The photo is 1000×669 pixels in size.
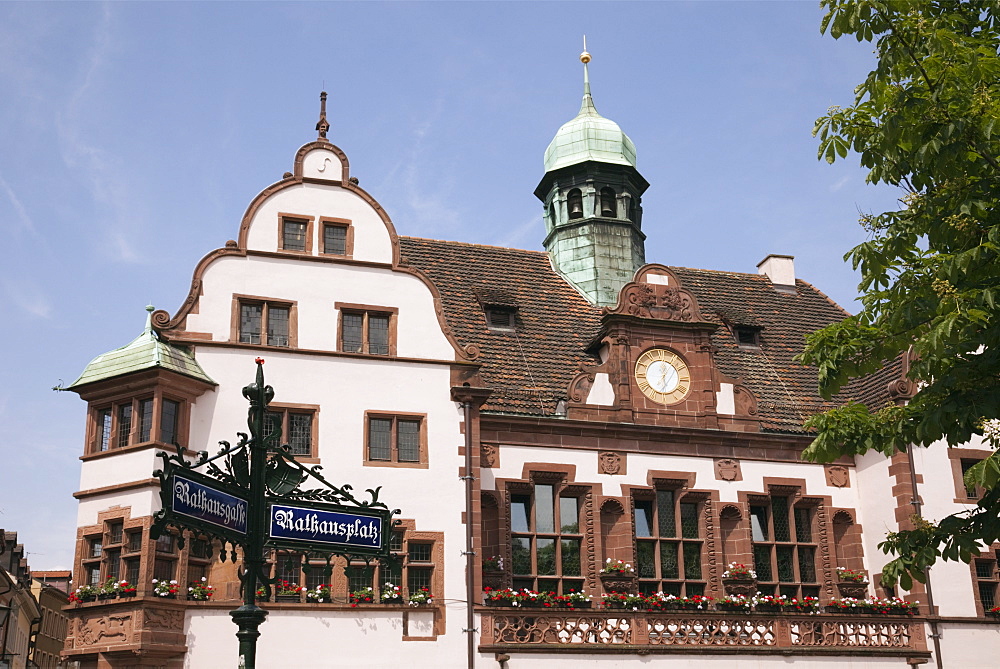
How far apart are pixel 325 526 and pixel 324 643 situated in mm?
12233

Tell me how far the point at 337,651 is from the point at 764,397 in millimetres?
12321

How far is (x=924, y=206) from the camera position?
13.5 meters

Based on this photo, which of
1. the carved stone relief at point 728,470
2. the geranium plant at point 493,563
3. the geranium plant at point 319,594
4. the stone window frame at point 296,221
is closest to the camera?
the geranium plant at point 319,594

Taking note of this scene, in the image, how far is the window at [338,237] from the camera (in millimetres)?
24734

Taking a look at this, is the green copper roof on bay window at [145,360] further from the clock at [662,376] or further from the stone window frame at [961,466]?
the stone window frame at [961,466]

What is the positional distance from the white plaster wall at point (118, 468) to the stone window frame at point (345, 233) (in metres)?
5.56

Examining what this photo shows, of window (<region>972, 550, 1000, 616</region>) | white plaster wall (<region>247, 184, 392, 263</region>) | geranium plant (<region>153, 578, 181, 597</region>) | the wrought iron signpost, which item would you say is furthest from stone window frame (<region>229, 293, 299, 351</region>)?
window (<region>972, 550, 1000, 616</region>)

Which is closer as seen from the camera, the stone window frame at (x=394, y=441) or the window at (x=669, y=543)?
the stone window frame at (x=394, y=441)

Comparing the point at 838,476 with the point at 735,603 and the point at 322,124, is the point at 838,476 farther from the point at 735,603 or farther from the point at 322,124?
the point at 322,124

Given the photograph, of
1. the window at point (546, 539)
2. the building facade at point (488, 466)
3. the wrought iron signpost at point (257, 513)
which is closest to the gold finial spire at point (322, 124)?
the building facade at point (488, 466)

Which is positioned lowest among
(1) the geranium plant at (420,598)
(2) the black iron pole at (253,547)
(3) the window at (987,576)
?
(2) the black iron pole at (253,547)

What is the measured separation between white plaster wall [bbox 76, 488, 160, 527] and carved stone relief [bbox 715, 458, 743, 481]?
39.3 ft

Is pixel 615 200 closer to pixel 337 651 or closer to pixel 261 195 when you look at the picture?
pixel 261 195

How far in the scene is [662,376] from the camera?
Result: 27.0m
